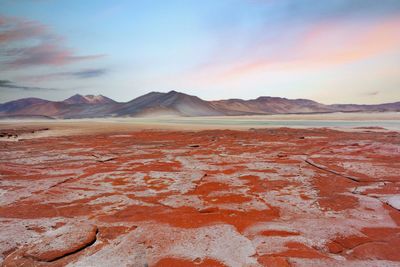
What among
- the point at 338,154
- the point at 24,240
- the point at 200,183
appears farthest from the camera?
the point at 338,154

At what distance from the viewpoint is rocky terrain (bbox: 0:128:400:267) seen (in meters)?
3.16

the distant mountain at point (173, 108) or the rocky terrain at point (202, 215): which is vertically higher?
the distant mountain at point (173, 108)

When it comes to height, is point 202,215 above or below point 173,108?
below

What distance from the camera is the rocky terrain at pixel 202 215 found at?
3.16 m

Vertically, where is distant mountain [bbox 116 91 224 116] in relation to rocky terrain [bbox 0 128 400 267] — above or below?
above

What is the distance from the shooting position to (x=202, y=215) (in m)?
4.44

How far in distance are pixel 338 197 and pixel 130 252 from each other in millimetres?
4526

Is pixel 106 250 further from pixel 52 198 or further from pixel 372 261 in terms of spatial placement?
pixel 372 261

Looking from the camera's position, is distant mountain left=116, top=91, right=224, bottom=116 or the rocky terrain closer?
the rocky terrain

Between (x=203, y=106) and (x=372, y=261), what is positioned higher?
(x=203, y=106)

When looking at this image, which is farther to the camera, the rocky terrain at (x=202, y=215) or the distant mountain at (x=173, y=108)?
the distant mountain at (x=173, y=108)

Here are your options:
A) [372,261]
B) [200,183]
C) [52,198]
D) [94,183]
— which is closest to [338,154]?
[200,183]

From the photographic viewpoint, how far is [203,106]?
19325 cm

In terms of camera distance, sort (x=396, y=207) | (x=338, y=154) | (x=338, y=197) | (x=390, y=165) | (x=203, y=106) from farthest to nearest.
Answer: (x=203, y=106)
(x=338, y=154)
(x=390, y=165)
(x=338, y=197)
(x=396, y=207)
